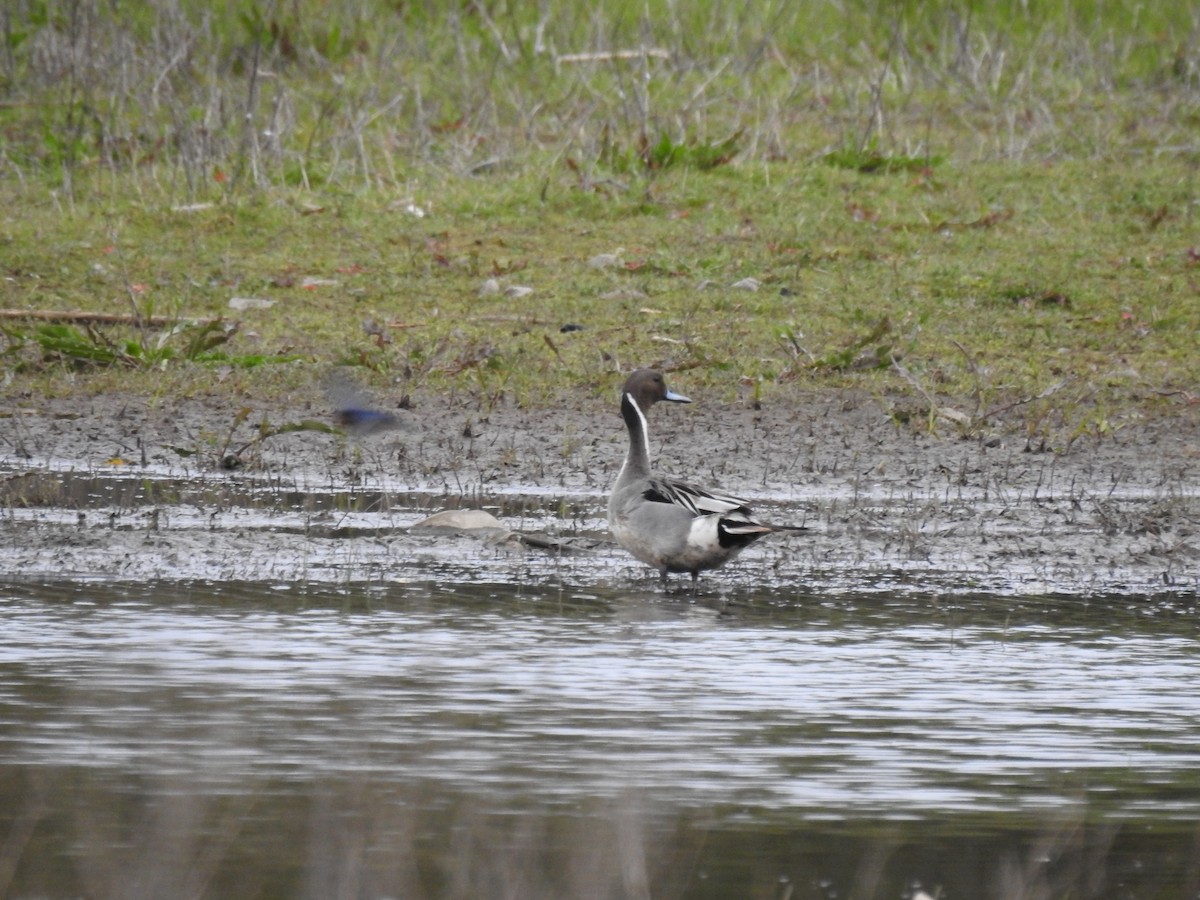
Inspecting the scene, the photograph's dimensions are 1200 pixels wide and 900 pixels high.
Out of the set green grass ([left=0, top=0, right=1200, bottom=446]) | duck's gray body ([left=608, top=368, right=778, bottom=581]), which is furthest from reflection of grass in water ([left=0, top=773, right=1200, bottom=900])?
green grass ([left=0, top=0, right=1200, bottom=446])

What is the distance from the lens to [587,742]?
14.9 ft

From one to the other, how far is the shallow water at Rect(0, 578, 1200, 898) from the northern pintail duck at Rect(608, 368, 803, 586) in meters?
0.19

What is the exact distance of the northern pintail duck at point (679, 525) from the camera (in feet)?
21.0

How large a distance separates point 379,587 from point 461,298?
496cm

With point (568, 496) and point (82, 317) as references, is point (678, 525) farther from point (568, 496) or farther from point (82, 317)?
point (82, 317)

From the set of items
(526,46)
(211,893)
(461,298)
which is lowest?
(211,893)

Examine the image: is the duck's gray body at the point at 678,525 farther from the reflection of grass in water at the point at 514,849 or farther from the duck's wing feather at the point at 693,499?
the reflection of grass in water at the point at 514,849

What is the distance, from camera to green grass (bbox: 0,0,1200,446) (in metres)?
9.88

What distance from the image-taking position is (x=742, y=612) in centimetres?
610

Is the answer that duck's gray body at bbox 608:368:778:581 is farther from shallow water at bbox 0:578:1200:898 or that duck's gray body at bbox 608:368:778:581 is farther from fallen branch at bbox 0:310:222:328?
fallen branch at bbox 0:310:222:328

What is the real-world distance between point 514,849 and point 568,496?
415cm

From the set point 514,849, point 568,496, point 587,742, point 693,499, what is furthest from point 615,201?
point 514,849

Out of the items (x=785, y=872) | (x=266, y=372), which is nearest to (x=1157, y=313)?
(x=266, y=372)

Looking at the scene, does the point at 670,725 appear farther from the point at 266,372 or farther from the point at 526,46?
the point at 526,46
